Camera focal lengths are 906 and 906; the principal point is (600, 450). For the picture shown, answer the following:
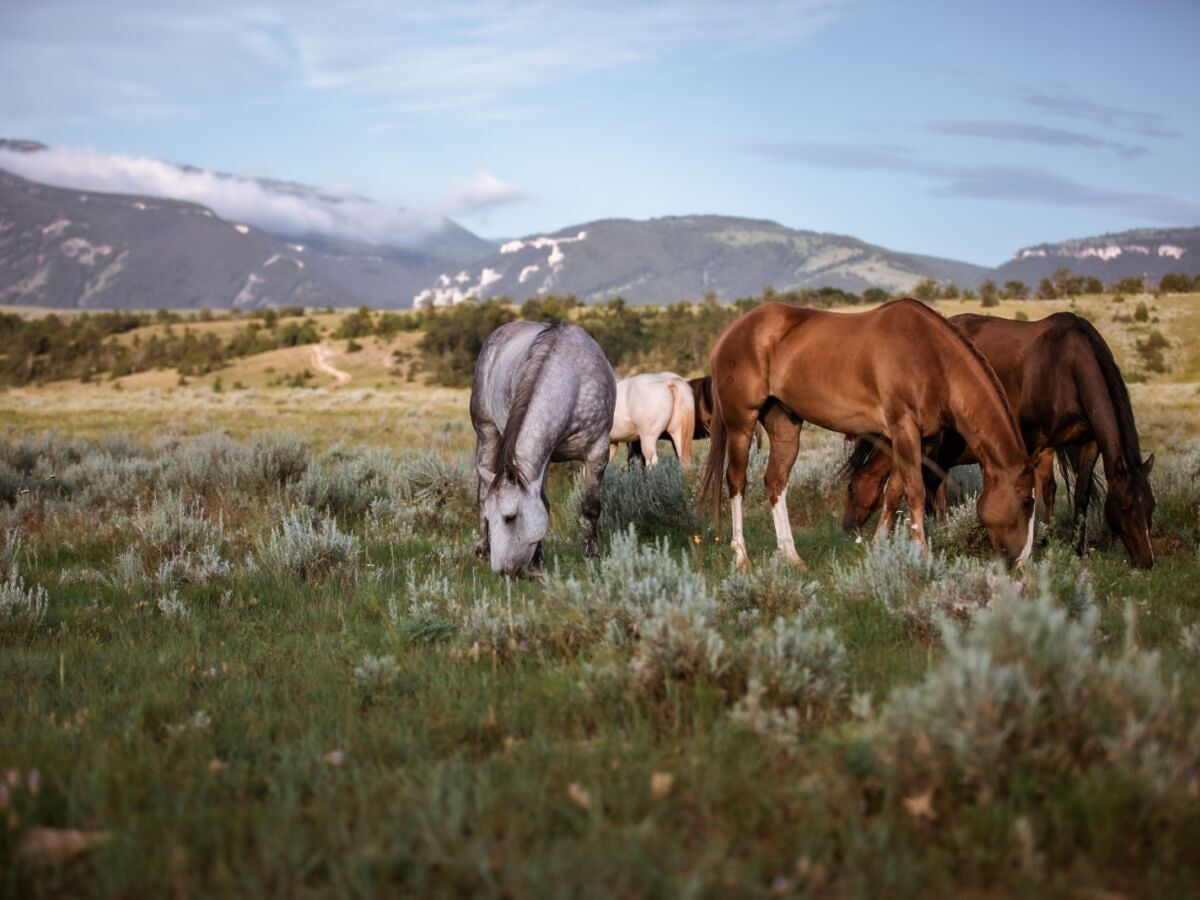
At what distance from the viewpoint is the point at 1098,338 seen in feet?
26.0

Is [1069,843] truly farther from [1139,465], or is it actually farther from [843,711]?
[1139,465]

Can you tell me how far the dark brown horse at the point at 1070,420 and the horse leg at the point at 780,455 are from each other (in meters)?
0.96

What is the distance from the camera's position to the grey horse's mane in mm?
6602

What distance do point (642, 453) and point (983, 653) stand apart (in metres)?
11.6

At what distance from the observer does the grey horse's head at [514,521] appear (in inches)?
257

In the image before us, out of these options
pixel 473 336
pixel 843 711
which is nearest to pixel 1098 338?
pixel 843 711

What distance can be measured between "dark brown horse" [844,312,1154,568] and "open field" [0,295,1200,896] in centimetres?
56

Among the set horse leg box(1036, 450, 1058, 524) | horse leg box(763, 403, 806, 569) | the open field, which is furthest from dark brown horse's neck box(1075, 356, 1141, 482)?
horse leg box(763, 403, 806, 569)

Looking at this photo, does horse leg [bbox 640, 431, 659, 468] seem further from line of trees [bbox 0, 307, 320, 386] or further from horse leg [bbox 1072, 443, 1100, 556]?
line of trees [bbox 0, 307, 320, 386]

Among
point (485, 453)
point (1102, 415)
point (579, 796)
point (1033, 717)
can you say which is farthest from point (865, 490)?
point (579, 796)

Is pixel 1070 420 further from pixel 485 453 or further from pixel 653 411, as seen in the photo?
pixel 653 411

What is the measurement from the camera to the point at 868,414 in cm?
Result: 755

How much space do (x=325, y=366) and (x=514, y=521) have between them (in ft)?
189

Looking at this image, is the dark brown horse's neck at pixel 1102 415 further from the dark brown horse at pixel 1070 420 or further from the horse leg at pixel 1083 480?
the horse leg at pixel 1083 480
